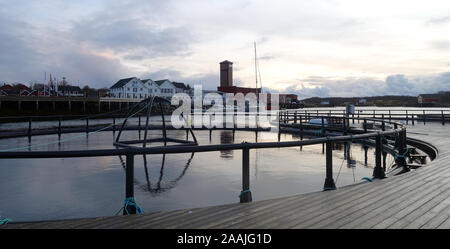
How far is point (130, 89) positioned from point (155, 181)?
3695 inches

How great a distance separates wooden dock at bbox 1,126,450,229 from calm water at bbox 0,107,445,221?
234 centimetres

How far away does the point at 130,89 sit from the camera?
96.7m

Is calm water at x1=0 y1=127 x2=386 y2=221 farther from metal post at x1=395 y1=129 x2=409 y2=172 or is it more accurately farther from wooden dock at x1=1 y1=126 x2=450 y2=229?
wooden dock at x1=1 y1=126 x2=450 y2=229

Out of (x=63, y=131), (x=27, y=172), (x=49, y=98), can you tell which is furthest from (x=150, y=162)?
(x=49, y=98)

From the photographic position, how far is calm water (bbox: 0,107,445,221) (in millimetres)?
6141

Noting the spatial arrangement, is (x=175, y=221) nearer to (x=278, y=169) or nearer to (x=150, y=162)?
(x=278, y=169)

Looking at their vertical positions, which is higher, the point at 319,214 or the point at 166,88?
the point at 166,88

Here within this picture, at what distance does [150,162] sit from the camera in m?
10.9

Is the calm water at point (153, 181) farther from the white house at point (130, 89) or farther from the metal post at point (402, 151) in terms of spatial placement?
the white house at point (130, 89)

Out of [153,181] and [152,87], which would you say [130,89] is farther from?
[153,181]

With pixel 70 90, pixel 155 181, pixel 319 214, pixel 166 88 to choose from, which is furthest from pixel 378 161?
pixel 70 90

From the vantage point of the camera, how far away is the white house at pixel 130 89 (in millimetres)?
96062

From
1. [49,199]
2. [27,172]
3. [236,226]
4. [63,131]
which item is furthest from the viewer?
[63,131]
